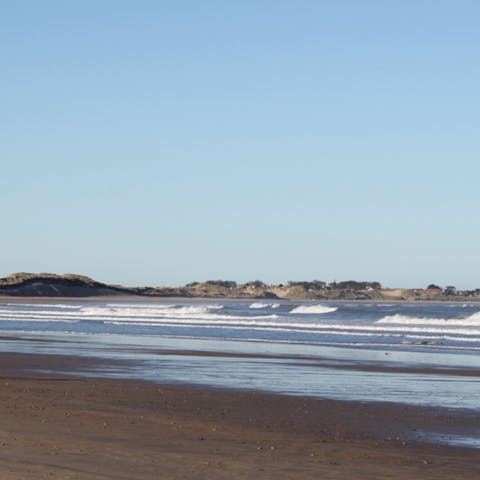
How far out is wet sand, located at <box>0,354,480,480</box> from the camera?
38.3 ft

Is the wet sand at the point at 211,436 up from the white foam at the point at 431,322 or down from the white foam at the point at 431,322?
down

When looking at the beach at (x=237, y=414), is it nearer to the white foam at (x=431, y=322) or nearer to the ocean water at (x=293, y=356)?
the ocean water at (x=293, y=356)

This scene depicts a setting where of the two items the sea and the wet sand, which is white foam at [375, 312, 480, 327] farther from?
the wet sand

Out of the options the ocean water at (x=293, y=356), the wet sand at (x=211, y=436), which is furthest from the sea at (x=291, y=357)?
the wet sand at (x=211, y=436)

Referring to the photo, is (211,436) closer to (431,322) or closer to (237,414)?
(237,414)

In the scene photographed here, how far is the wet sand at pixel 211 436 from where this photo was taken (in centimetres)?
1167

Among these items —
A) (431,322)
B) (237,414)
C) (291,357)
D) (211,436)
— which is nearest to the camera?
(211,436)

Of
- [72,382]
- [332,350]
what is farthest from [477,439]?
[332,350]

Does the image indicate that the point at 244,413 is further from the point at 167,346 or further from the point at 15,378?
the point at 167,346

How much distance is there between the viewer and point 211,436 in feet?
47.6

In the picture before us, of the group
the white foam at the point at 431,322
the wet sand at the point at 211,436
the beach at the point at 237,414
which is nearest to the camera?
the wet sand at the point at 211,436

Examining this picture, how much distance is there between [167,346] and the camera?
3925 centimetres

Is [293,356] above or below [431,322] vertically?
below

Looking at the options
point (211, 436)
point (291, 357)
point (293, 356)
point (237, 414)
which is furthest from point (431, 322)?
point (211, 436)
